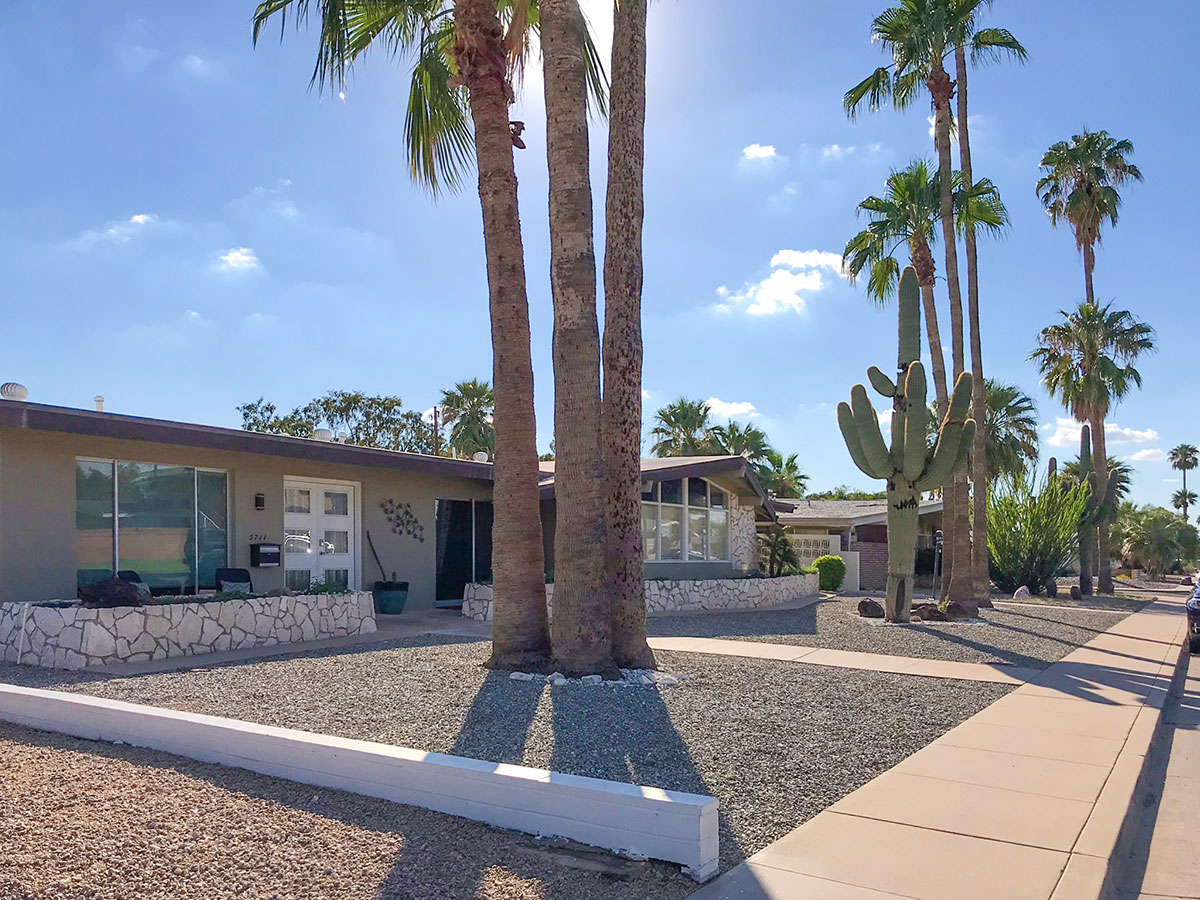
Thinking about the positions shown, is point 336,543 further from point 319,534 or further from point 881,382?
point 881,382

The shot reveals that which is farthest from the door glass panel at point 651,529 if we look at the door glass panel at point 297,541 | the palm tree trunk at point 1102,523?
the palm tree trunk at point 1102,523

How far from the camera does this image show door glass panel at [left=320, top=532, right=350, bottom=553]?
53.0ft

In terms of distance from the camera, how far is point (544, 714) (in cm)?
788

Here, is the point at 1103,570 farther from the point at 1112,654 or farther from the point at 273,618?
the point at 273,618

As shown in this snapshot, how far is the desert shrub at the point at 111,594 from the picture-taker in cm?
1102

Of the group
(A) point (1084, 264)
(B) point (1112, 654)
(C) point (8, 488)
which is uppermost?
(A) point (1084, 264)

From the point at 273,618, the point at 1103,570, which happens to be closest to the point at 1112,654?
the point at 273,618

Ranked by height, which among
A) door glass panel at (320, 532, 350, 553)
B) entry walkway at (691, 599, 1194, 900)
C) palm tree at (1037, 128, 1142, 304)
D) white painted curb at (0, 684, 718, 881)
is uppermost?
palm tree at (1037, 128, 1142, 304)

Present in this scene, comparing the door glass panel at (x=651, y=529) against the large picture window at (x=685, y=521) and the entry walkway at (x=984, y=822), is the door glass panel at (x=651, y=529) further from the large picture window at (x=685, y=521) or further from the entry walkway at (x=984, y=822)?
the entry walkway at (x=984, y=822)

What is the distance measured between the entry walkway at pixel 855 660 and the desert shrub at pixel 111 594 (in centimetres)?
628

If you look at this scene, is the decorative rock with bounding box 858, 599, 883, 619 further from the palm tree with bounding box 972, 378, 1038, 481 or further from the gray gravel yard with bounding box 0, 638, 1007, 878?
the palm tree with bounding box 972, 378, 1038, 481

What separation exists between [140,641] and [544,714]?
18.3 feet

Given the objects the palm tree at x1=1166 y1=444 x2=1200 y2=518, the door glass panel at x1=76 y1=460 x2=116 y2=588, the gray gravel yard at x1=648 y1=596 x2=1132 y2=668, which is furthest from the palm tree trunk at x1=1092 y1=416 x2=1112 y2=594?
the palm tree at x1=1166 y1=444 x2=1200 y2=518

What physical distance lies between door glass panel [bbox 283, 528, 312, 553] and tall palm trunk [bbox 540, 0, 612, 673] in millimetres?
7165
